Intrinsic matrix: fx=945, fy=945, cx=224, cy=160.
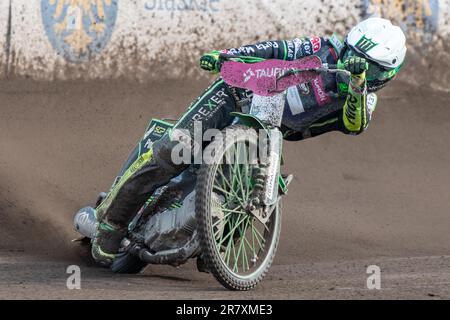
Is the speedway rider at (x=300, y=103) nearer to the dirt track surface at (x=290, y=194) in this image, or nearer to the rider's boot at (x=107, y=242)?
the rider's boot at (x=107, y=242)

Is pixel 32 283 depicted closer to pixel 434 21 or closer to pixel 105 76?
pixel 105 76

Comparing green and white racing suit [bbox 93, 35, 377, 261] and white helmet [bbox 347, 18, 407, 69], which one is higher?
white helmet [bbox 347, 18, 407, 69]

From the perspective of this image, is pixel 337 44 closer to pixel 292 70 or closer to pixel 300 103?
pixel 300 103

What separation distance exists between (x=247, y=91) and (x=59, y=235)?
2.53 metres

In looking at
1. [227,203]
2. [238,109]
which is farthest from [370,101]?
[227,203]

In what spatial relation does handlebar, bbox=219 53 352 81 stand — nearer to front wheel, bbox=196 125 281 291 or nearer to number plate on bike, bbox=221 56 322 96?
number plate on bike, bbox=221 56 322 96

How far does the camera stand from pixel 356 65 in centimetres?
485

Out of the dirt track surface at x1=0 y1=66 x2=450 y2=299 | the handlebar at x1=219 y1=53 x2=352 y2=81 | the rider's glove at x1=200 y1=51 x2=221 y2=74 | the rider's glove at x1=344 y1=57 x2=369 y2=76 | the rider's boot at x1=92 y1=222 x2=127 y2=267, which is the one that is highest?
the rider's glove at x1=344 y1=57 x2=369 y2=76

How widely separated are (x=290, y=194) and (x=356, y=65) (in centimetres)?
407

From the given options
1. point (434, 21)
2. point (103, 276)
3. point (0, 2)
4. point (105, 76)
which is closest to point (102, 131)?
point (105, 76)

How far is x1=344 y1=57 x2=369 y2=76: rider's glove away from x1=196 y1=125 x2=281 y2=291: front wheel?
2.00 feet

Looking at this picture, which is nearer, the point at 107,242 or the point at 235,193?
the point at 235,193

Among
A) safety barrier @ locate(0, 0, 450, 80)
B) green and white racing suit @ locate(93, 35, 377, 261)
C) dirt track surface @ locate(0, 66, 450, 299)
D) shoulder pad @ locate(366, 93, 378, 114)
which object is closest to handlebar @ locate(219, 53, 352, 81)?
green and white racing suit @ locate(93, 35, 377, 261)

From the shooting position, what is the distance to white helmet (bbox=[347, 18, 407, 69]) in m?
5.20
